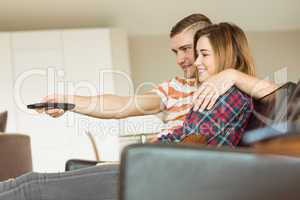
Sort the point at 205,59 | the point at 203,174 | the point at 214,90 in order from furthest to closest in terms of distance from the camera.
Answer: the point at 205,59
the point at 214,90
the point at 203,174

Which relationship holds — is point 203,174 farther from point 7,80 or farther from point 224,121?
point 7,80

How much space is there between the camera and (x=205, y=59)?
5.85 ft

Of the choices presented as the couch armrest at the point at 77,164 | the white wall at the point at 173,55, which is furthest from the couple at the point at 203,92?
the white wall at the point at 173,55

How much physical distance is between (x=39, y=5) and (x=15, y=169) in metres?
2.12

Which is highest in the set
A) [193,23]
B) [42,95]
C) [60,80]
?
[193,23]

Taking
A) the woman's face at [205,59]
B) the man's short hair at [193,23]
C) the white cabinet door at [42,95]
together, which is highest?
the man's short hair at [193,23]

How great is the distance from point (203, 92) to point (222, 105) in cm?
7

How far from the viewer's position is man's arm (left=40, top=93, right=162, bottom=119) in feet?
6.49

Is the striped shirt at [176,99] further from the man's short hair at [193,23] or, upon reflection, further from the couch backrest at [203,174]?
the couch backrest at [203,174]

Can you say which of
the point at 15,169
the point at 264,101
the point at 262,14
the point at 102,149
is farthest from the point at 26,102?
the point at 264,101

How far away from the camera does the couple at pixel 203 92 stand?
5.07 ft

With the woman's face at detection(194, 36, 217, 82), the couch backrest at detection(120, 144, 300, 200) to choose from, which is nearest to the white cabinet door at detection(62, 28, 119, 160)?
the woman's face at detection(194, 36, 217, 82)

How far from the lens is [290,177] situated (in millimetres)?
1005

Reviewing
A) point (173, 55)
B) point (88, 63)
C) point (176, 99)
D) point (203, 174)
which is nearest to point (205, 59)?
point (176, 99)
